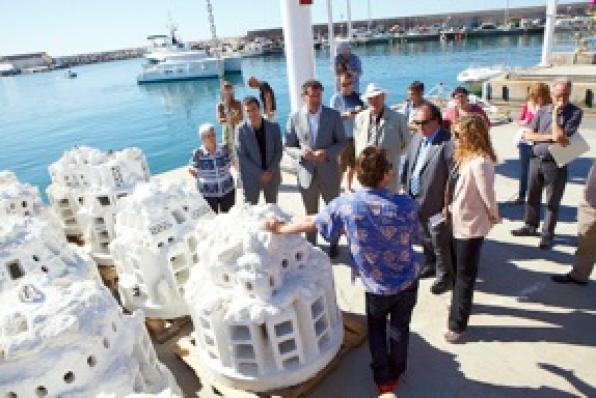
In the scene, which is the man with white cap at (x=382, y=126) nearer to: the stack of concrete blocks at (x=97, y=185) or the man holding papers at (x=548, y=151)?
the man holding papers at (x=548, y=151)

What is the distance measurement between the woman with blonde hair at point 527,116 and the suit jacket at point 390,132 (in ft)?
5.39

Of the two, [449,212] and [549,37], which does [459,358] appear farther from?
[549,37]

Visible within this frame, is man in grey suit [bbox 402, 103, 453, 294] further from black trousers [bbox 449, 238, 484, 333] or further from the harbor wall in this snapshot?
the harbor wall

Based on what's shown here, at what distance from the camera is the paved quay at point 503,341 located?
12.0 feet

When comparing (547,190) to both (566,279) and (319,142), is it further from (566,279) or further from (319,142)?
(319,142)

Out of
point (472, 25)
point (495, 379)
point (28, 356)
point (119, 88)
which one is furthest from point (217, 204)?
point (472, 25)

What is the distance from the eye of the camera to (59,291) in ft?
9.99

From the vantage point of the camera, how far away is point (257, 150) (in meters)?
5.63

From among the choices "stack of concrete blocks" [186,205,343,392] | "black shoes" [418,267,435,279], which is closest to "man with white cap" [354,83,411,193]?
"black shoes" [418,267,435,279]

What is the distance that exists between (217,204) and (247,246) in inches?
99.3

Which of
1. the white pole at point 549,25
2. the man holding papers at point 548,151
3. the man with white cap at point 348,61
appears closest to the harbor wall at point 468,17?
the white pole at point 549,25

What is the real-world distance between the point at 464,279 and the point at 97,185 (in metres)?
4.58

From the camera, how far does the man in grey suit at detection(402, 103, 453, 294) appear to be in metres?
4.20

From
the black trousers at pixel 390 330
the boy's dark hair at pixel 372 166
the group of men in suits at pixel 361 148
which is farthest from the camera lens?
the group of men in suits at pixel 361 148
